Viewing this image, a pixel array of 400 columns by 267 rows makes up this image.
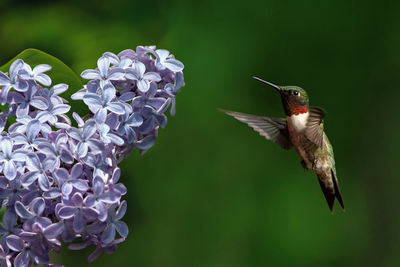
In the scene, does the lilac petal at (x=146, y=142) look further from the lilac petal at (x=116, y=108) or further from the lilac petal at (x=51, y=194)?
the lilac petal at (x=51, y=194)

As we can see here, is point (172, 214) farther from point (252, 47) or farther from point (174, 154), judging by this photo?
point (252, 47)

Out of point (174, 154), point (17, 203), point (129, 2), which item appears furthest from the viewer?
point (174, 154)

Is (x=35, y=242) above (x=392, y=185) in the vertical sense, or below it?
above

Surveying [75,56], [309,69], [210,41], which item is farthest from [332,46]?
[75,56]

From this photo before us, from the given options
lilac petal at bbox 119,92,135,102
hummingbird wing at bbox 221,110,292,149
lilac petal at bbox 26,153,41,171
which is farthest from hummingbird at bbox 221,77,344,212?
lilac petal at bbox 26,153,41,171

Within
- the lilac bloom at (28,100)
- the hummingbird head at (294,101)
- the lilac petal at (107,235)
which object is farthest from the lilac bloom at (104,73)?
the hummingbird head at (294,101)

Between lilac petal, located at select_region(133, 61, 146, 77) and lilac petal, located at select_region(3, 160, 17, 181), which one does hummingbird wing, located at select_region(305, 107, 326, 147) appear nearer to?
lilac petal, located at select_region(133, 61, 146, 77)

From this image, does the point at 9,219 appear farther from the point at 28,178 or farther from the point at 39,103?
the point at 39,103

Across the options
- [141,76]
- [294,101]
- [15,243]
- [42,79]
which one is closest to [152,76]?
[141,76]
